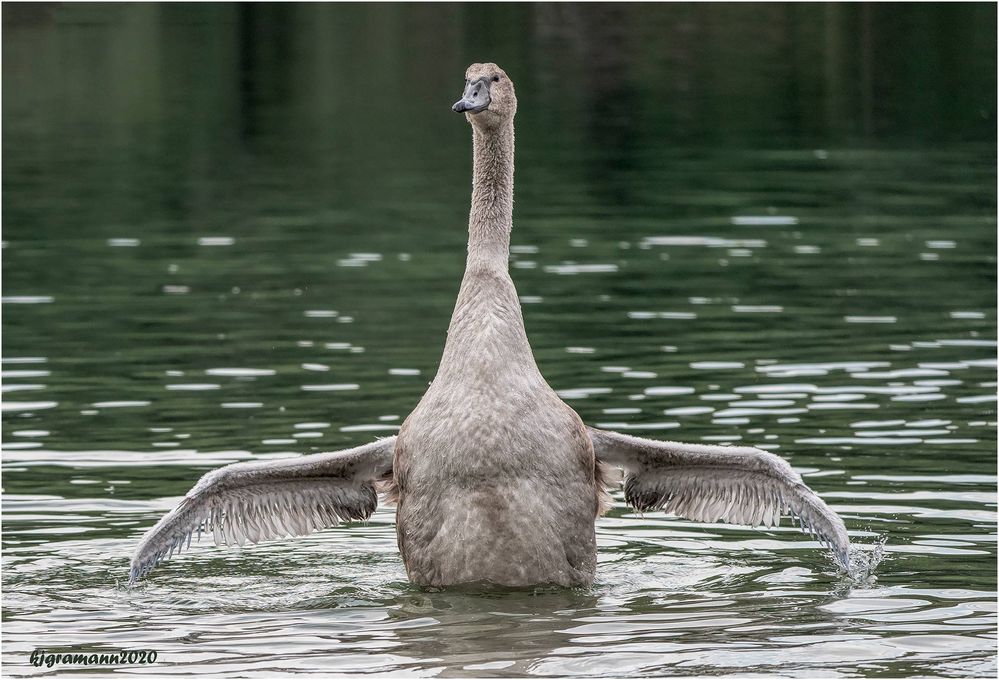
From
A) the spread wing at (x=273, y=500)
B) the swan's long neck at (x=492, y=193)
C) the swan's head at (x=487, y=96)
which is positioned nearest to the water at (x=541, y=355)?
the spread wing at (x=273, y=500)

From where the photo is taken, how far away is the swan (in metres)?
12.5

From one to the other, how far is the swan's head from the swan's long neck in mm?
118

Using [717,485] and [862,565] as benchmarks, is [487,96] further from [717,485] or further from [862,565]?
[862,565]

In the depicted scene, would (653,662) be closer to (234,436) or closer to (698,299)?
(234,436)

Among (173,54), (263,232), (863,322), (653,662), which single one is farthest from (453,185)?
(173,54)

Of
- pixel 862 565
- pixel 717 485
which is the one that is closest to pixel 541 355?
pixel 717 485

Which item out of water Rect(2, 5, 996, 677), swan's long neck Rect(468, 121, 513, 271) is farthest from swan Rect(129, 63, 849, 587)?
water Rect(2, 5, 996, 677)

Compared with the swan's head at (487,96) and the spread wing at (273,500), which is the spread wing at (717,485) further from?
the swan's head at (487,96)

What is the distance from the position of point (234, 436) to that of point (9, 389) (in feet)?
12.2

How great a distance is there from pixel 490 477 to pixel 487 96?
9.32 ft

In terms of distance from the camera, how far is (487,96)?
43.2ft

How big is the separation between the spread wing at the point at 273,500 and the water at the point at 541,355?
0.41m

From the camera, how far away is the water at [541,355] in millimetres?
12422

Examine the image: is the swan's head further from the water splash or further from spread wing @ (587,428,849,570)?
the water splash
